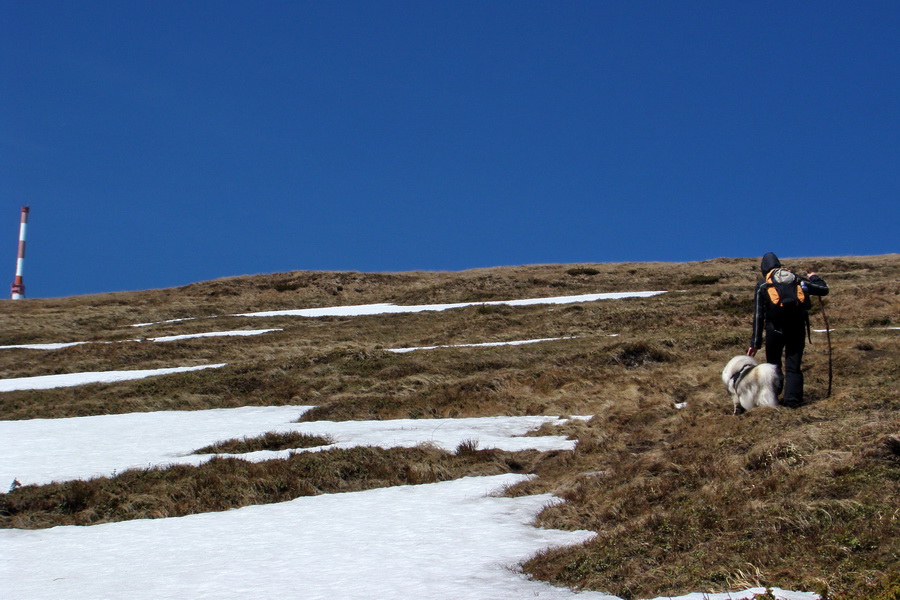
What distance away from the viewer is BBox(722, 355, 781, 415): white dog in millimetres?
11031

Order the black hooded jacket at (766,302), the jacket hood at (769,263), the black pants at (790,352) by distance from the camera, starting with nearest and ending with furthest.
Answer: the black pants at (790,352), the black hooded jacket at (766,302), the jacket hood at (769,263)

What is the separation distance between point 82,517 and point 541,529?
6.77 m

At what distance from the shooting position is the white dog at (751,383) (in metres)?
11.0

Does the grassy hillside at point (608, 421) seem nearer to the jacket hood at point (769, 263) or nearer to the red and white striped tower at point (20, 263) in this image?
the jacket hood at point (769, 263)

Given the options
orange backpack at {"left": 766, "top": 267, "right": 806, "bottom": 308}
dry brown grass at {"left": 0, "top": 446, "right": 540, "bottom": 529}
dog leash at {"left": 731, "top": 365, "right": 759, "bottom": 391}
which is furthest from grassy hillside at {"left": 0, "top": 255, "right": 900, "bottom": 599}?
orange backpack at {"left": 766, "top": 267, "right": 806, "bottom": 308}

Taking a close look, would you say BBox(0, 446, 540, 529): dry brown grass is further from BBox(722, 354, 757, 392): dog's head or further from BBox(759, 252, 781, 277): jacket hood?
BBox(759, 252, 781, 277): jacket hood

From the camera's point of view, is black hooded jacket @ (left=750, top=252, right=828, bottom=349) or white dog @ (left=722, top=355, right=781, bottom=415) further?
black hooded jacket @ (left=750, top=252, right=828, bottom=349)

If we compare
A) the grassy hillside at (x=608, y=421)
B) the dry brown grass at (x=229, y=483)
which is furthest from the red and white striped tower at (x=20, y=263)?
the dry brown grass at (x=229, y=483)

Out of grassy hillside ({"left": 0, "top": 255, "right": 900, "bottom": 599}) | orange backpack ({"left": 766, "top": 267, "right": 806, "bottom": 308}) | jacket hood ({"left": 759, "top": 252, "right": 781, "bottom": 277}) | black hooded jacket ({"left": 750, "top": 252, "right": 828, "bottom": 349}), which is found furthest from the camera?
jacket hood ({"left": 759, "top": 252, "right": 781, "bottom": 277})

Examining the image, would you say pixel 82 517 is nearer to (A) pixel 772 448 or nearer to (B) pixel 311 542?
(B) pixel 311 542

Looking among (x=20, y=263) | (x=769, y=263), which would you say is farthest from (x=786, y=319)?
(x=20, y=263)

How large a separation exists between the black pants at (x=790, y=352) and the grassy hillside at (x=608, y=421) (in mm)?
439

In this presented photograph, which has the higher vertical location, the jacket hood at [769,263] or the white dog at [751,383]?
the jacket hood at [769,263]

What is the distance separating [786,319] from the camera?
1115 centimetres
